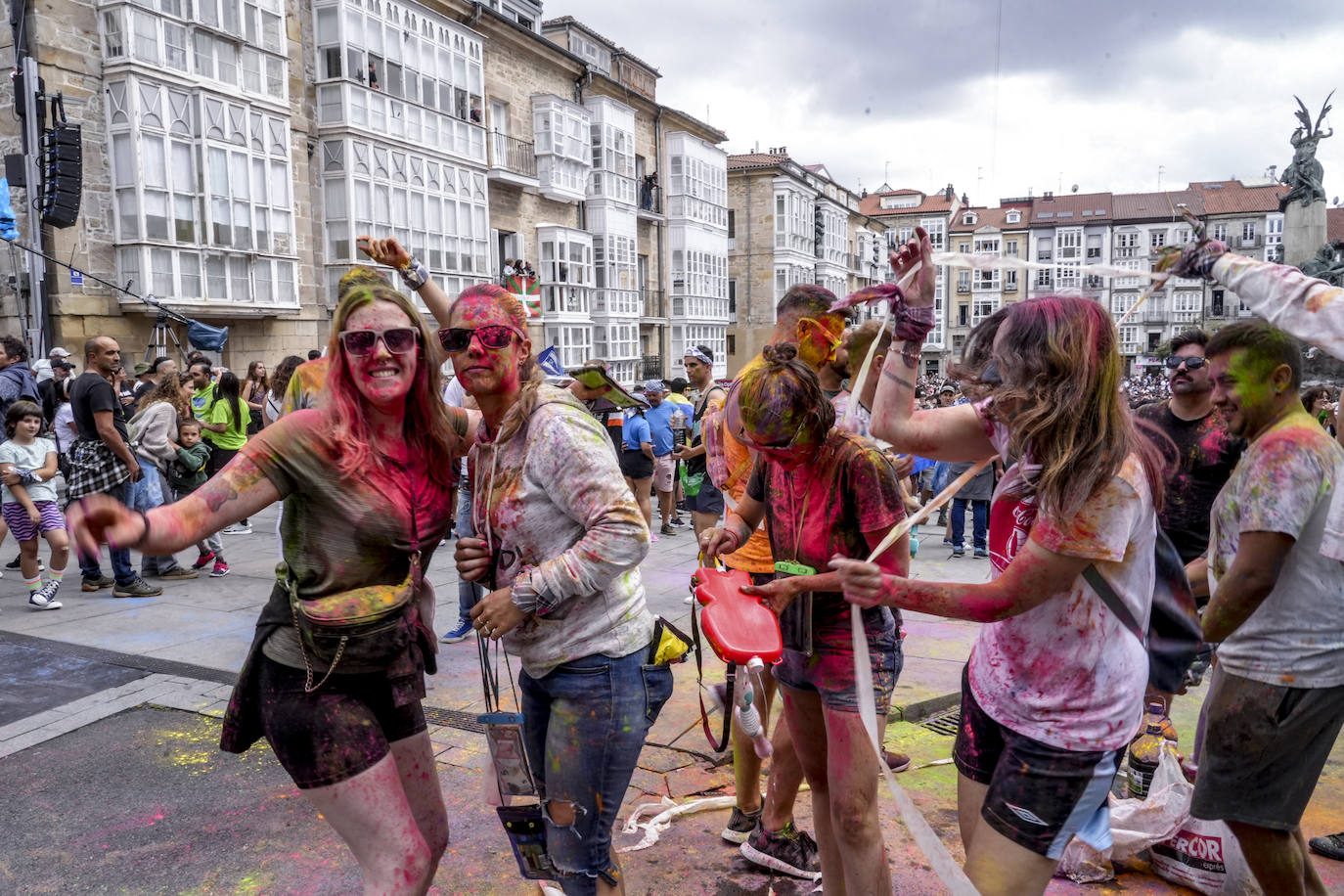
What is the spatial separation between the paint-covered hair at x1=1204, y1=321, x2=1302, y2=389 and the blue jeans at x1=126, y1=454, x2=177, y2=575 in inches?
294

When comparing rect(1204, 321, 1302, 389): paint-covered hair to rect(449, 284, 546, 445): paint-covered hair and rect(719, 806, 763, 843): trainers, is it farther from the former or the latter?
rect(719, 806, 763, 843): trainers

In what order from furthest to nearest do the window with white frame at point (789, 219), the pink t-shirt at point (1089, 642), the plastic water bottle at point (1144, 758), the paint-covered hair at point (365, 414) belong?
1. the window with white frame at point (789, 219)
2. the plastic water bottle at point (1144, 758)
3. the paint-covered hair at point (365, 414)
4. the pink t-shirt at point (1089, 642)

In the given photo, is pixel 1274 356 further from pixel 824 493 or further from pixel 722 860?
pixel 722 860

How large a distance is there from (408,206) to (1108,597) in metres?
20.9

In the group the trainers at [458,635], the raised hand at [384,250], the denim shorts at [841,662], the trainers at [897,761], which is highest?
the raised hand at [384,250]

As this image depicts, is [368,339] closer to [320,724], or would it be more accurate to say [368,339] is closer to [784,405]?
[320,724]

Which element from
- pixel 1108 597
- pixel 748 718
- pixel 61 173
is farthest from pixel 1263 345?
pixel 61 173

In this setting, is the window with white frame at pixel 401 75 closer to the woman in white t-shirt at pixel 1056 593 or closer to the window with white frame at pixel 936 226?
the woman in white t-shirt at pixel 1056 593

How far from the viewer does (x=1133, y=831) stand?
2.99 metres

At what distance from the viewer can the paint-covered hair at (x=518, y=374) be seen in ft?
7.31

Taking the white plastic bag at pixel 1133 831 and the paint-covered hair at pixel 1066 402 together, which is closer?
the paint-covered hair at pixel 1066 402

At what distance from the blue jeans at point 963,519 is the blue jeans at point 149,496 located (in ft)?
24.9

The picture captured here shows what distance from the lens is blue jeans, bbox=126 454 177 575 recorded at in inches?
287

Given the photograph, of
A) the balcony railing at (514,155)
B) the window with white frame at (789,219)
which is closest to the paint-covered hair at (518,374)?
the balcony railing at (514,155)
